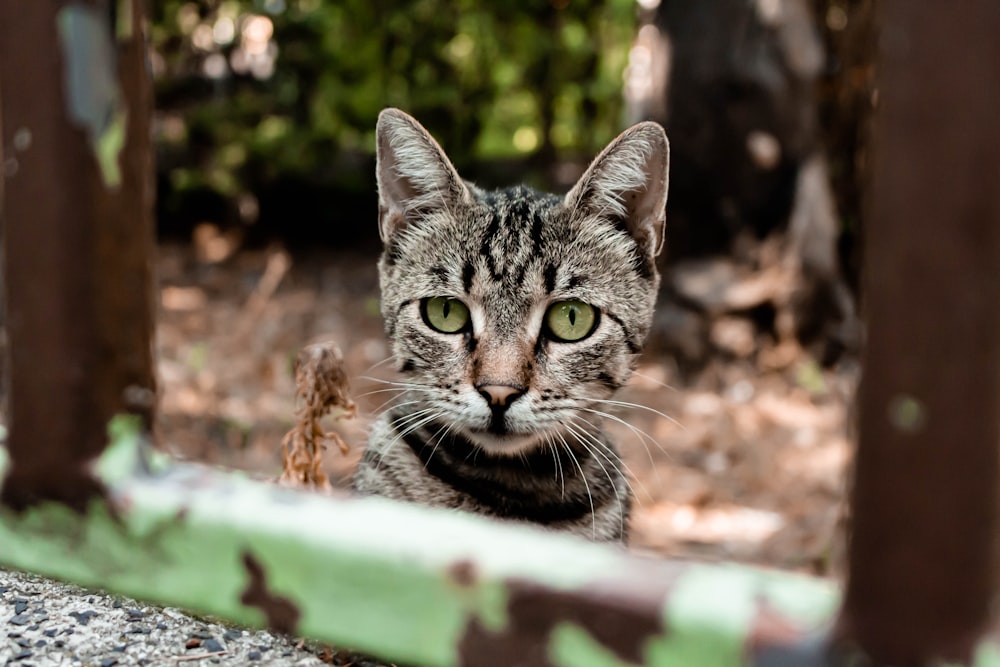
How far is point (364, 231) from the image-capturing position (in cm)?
732

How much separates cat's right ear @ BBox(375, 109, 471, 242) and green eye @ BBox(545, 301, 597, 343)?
36 centimetres

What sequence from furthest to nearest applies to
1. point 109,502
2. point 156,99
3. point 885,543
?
point 156,99 < point 109,502 < point 885,543

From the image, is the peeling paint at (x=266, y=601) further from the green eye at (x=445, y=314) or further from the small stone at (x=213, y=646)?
the green eye at (x=445, y=314)

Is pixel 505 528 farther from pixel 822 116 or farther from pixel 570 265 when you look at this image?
pixel 822 116

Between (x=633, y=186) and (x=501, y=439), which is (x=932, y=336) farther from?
(x=633, y=186)

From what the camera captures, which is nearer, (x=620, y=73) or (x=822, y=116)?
(x=822, y=116)

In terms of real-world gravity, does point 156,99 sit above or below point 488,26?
below

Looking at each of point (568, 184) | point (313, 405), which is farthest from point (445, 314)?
point (568, 184)

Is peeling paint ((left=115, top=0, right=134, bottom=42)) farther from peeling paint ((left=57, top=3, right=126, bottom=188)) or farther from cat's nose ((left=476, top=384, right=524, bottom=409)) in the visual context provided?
cat's nose ((left=476, top=384, right=524, bottom=409))

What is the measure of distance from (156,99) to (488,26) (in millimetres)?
2614

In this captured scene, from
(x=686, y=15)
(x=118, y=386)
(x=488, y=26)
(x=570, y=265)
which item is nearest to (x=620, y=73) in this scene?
(x=488, y=26)

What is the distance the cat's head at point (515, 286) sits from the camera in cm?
201

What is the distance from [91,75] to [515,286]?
3.60 feet

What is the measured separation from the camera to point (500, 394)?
194cm
